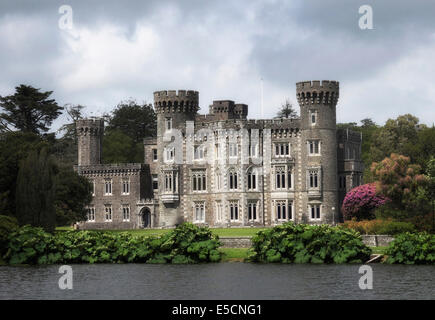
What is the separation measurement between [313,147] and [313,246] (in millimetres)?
33610

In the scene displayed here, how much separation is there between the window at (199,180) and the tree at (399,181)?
1762 centimetres

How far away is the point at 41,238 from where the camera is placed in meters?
50.0

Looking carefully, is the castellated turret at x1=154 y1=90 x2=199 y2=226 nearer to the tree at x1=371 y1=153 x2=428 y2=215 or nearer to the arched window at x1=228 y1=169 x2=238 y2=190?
the arched window at x1=228 y1=169 x2=238 y2=190

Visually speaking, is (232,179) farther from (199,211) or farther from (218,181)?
(199,211)

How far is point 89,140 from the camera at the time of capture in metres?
95.9

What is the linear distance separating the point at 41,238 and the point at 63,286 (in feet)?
35.3

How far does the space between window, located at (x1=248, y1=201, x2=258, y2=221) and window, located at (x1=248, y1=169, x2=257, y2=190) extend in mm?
1288

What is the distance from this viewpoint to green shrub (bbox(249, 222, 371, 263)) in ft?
156

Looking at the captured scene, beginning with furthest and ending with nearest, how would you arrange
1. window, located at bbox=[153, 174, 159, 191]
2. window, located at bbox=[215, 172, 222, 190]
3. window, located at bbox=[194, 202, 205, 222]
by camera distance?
1. window, located at bbox=[153, 174, 159, 191]
2. window, located at bbox=[194, 202, 205, 222]
3. window, located at bbox=[215, 172, 222, 190]

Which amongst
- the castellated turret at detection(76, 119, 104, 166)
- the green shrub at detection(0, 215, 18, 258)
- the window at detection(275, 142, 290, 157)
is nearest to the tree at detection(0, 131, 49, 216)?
the green shrub at detection(0, 215, 18, 258)

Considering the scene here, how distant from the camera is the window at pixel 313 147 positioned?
80750mm

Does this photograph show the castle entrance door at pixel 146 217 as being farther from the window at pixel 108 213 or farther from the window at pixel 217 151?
the window at pixel 217 151

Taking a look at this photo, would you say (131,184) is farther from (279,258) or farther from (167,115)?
(279,258)
